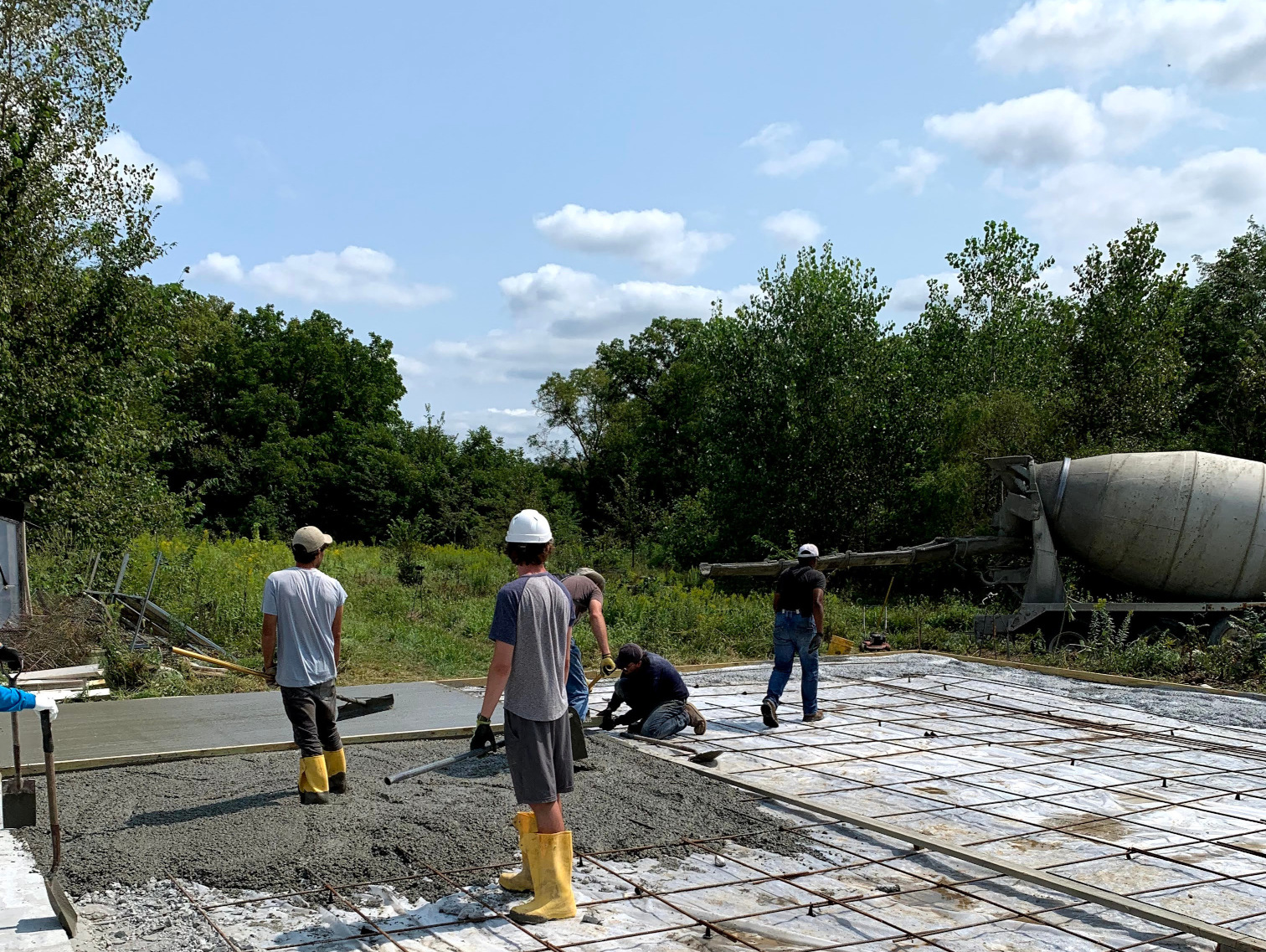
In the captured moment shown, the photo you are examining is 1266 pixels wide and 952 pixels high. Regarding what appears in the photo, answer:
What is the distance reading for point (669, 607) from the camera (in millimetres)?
13875

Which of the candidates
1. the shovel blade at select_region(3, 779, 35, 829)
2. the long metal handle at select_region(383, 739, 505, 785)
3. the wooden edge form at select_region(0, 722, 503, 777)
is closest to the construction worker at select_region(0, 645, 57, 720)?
the shovel blade at select_region(3, 779, 35, 829)

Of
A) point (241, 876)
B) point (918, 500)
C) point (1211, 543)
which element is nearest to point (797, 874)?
point (241, 876)

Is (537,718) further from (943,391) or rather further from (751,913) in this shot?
(943,391)

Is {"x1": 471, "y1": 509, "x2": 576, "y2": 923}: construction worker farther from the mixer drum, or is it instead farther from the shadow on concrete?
the mixer drum

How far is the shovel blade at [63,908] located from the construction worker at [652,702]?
397 centimetres

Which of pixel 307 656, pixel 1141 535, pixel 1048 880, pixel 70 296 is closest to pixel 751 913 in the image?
pixel 1048 880

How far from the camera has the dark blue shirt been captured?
7344mm

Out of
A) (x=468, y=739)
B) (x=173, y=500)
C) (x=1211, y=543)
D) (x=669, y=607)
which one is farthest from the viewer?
(x=173, y=500)

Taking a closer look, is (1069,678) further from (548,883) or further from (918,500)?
(918,500)

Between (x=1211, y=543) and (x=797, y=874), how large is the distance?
876 centimetres

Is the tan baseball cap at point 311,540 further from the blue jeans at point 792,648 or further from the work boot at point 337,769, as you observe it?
the blue jeans at point 792,648

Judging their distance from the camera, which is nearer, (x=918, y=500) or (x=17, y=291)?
(x=17, y=291)

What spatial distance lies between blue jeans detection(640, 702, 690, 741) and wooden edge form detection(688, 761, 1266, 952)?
141 centimetres

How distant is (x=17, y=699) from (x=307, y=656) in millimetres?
1720
